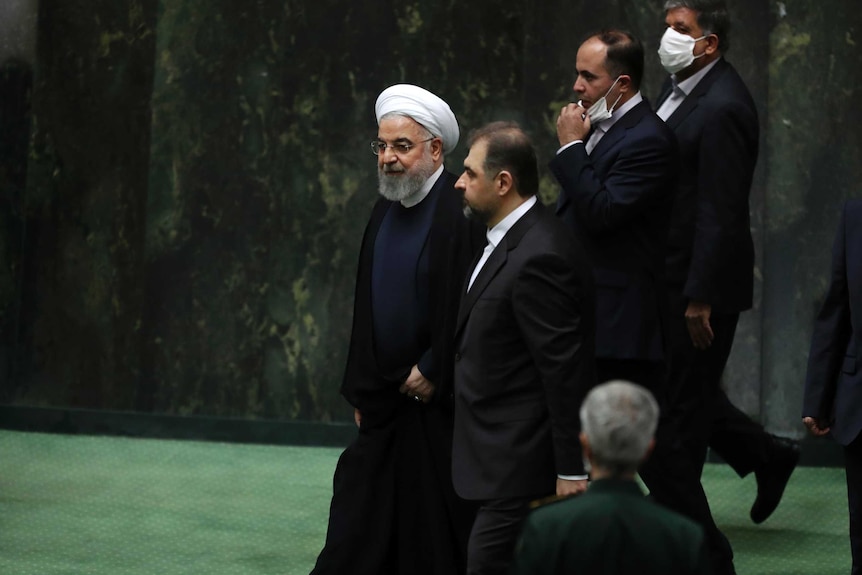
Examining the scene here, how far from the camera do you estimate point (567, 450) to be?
13.0 ft

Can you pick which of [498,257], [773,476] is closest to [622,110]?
[498,257]

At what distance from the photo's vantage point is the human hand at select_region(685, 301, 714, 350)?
5207 millimetres

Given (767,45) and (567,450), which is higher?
(767,45)

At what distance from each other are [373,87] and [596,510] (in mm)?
5256

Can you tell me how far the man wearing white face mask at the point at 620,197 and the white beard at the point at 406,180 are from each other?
39cm

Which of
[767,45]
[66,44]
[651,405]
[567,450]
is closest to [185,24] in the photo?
[66,44]

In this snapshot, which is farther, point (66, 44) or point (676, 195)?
point (66, 44)

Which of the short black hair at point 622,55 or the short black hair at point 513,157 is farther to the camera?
the short black hair at point 622,55

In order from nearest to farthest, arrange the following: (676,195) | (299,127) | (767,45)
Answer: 1. (676,195)
2. (767,45)
3. (299,127)

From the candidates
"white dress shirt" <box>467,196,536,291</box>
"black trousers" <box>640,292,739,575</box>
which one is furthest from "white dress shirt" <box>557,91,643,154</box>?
"white dress shirt" <box>467,196,536,291</box>

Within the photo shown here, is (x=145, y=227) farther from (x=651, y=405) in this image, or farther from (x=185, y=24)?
(x=651, y=405)

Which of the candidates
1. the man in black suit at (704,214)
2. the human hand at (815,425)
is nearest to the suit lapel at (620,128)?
the man in black suit at (704,214)

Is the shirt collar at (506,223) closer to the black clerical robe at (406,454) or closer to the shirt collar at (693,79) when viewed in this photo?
the black clerical robe at (406,454)

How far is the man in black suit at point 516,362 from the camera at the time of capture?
3963 mm
